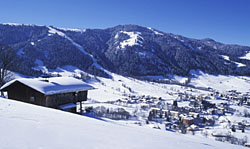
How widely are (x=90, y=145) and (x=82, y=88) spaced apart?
1478 cm

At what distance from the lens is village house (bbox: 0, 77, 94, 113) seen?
53.9 feet

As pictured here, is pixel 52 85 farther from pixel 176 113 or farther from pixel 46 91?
pixel 176 113

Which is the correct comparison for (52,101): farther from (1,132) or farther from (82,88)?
(1,132)

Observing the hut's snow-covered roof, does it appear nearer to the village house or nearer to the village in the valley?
the village house

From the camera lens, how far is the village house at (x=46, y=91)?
1644 centimetres

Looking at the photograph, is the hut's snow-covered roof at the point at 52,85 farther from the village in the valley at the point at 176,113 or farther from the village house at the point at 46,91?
the village in the valley at the point at 176,113

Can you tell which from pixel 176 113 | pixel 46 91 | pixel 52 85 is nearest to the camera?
pixel 46 91

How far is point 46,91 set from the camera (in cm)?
1600

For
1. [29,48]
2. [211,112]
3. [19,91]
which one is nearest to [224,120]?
[211,112]

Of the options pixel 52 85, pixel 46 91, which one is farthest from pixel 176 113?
pixel 46 91

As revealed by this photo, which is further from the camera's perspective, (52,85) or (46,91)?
(52,85)

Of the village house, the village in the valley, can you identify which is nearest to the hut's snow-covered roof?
the village house

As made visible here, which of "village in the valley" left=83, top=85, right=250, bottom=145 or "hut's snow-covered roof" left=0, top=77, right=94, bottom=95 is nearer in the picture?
"hut's snow-covered roof" left=0, top=77, right=94, bottom=95

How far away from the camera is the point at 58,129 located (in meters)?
6.11
